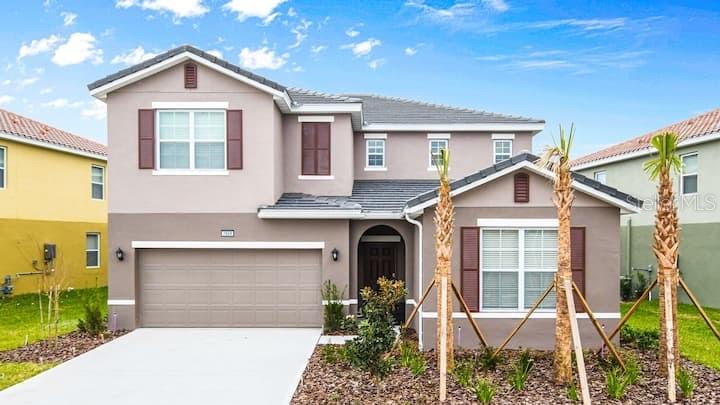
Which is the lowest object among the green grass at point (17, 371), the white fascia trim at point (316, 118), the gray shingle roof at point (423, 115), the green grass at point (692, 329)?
the green grass at point (692, 329)

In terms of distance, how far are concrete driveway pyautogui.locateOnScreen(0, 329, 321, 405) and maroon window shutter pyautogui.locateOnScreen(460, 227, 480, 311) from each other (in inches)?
141

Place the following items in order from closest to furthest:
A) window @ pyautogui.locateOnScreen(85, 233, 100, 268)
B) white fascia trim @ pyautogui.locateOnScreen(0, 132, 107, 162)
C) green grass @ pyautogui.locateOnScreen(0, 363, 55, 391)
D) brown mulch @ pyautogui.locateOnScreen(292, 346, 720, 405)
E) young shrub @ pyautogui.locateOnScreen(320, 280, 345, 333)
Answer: brown mulch @ pyautogui.locateOnScreen(292, 346, 720, 405) → green grass @ pyautogui.locateOnScreen(0, 363, 55, 391) → young shrub @ pyautogui.locateOnScreen(320, 280, 345, 333) → white fascia trim @ pyautogui.locateOnScreen(0, 132, 107, 162) → window @ pyautogui.locateOnScreen(85, 233, 100, 268)

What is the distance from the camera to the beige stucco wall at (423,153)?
57.2 feet

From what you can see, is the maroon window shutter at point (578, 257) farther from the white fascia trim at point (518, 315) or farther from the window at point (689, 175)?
the window at point (689, 175)

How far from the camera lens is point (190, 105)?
532 inches

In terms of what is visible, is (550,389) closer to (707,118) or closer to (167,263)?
(167,263)

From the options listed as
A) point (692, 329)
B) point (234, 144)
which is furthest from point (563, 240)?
point (234, 144)

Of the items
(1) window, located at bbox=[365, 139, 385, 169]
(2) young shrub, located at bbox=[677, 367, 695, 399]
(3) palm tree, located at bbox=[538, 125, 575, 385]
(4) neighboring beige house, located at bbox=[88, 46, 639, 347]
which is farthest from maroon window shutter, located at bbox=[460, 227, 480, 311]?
(1) window, located at bbox=[365, 139, 385, 169]

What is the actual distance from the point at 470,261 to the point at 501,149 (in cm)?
738

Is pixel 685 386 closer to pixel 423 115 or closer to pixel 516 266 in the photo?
pixel 516 266

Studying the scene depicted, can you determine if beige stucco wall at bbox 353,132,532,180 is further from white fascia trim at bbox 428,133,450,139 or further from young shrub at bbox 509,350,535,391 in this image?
young shrub at bbox 509,350,535,391

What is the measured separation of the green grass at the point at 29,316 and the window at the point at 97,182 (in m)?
4.24

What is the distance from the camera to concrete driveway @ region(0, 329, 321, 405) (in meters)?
8.45

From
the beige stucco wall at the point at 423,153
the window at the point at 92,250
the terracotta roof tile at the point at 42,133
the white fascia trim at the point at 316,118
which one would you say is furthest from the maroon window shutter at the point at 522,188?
the window at the point at 92,250
